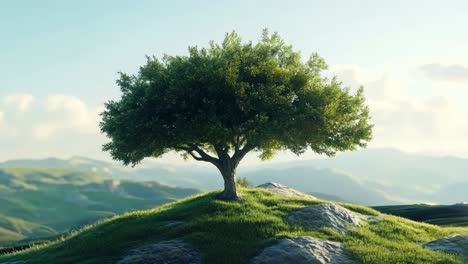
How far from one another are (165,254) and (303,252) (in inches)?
350

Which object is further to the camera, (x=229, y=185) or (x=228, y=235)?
(x=229, y=185)

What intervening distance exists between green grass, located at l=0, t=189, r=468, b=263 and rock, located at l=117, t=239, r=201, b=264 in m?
0.77

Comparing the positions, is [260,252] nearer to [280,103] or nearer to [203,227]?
[203,227]

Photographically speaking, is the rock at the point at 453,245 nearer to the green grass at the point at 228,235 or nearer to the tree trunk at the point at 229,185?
the green grass at the point at 228,235

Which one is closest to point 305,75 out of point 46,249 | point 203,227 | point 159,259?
point 203,227

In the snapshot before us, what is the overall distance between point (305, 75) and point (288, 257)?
1930cm

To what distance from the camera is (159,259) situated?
30.0 meters

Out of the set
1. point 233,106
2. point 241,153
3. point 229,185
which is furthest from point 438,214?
point 233,106

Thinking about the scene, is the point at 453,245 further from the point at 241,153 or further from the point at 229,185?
the point at 241,153

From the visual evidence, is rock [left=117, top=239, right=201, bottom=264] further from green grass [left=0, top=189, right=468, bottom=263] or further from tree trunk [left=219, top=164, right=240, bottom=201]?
tree trunk [left=219, top=164, right=240, bottom=201]

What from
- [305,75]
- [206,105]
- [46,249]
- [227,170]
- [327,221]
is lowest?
[46,249]

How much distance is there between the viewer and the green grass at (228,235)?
103ft

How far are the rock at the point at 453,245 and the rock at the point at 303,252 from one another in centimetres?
783

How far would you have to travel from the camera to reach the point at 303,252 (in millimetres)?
30125
